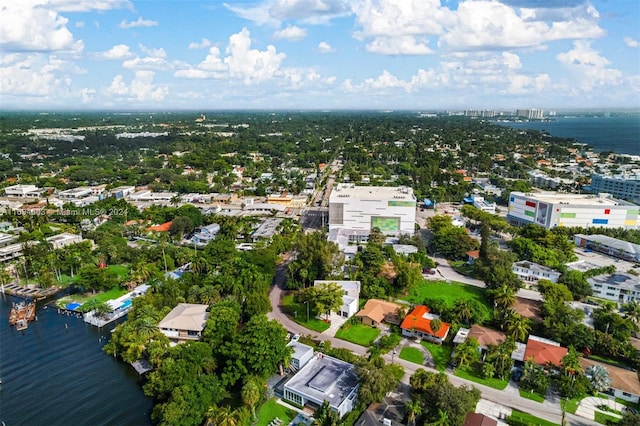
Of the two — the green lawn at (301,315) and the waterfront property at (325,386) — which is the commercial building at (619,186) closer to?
the green lawn at (301,315)

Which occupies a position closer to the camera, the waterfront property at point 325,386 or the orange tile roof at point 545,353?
the waterfront property at point 325,386

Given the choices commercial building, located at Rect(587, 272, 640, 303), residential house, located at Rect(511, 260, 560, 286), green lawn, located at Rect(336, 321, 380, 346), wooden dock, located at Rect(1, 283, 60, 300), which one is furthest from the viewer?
residential house, located at Rect(511, 260, 560, 286)

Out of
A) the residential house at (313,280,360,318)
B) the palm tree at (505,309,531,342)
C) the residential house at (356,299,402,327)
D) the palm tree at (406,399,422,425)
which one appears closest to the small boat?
the residential house at (313,280,360,318)

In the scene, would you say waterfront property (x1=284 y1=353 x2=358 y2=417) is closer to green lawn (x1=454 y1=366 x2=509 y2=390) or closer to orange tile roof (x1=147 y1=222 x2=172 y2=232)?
green lawn (x1=454 y1=366 x2=509 y2=390)

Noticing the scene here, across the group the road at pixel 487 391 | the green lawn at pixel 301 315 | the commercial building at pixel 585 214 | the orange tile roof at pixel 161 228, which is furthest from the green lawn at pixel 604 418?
the orange tile roof at pixel 161 228

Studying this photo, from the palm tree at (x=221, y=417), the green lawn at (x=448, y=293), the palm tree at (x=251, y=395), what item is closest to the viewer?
the palm tree at (x=221, y=417)

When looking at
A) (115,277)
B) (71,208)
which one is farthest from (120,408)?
(71,208)
